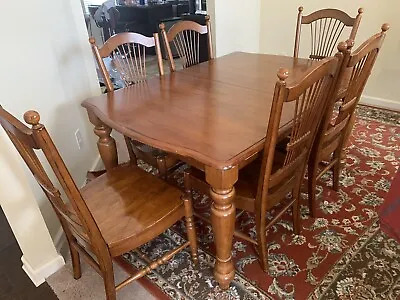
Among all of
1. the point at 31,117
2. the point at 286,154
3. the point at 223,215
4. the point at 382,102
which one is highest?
the point at 31,117

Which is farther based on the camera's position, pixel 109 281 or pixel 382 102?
pixel 382 102

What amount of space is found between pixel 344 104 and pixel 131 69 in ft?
4.23

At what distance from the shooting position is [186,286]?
1597 millimetres

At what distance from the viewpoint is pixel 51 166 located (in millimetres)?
993

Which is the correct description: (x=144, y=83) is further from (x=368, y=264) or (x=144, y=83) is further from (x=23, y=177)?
(x=368, y=264)

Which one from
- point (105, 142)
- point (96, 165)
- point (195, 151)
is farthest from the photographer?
point (96, 165)

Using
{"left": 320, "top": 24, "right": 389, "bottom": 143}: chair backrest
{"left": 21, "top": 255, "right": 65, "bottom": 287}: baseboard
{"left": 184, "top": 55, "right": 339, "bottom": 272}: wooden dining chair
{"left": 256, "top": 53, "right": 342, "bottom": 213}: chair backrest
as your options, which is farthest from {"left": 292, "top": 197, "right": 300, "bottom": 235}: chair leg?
{"left": 21, "top": 255, "right": 65, "bottom": 287}: baseboard

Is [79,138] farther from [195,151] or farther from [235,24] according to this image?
[235,24]

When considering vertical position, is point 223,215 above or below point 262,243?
above

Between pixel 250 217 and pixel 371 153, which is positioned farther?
pixel 371 153

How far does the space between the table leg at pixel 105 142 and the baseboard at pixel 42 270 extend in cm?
56

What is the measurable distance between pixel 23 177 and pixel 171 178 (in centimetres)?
104

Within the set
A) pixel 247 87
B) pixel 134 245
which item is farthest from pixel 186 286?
pixel 247 87

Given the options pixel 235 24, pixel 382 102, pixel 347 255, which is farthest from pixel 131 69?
pixel 382 102
